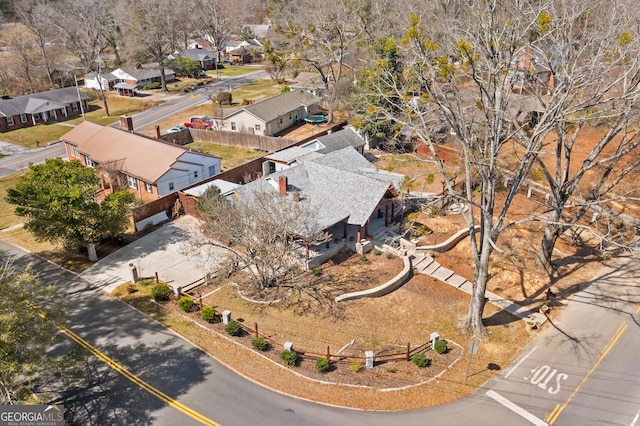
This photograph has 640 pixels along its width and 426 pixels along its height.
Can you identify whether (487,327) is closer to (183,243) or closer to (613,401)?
(613,401)

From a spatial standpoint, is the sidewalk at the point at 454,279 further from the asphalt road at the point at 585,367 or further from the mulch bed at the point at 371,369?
the mulch bed at the point at 371,369

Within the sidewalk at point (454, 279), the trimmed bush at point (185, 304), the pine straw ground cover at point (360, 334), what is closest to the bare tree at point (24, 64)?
the pine straw ground cover at point (360, 334)

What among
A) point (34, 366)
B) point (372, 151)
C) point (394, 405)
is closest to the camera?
point (34, 366)

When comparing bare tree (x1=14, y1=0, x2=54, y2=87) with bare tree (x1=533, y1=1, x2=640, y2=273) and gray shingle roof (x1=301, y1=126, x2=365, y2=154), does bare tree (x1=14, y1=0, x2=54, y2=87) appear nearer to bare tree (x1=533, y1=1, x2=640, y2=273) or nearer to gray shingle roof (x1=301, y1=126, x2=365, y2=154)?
gray shingle roof (x1=301, y1=126, x2=365, y2=154)

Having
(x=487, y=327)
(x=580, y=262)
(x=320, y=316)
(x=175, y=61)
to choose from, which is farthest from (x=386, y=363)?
(x=175, y=61)

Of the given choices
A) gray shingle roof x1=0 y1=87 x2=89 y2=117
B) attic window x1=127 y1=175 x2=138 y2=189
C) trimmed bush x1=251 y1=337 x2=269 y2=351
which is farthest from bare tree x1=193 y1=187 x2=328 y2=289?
gray shingle roof x1=0 y1=87 x2=89 y2=117

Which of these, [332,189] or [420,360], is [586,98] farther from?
[420,360]

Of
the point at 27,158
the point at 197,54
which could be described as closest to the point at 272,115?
the point at 27,158
